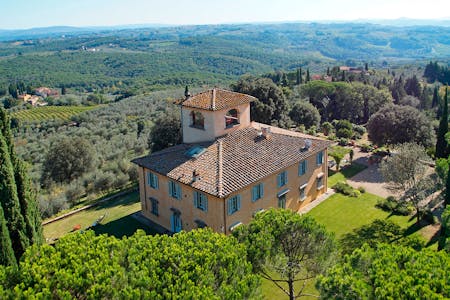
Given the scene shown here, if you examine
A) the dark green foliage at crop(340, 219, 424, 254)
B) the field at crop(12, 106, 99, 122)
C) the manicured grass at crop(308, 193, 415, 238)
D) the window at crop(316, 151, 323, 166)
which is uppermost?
the window at crop(316, 151, 323, 166)

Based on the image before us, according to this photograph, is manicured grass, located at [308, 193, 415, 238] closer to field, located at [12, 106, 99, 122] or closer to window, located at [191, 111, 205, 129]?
window, located at [191, 111, 205, 129]

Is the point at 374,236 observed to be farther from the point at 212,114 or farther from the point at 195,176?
the point at 212,114

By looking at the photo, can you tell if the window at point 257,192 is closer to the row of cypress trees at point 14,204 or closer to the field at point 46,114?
the row of cypress trees at point 14,204

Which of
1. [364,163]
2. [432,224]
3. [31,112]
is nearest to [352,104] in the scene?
[364,163]

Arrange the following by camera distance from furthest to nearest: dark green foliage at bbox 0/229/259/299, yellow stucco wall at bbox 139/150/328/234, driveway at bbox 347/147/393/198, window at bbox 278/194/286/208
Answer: driveway at bbox 347/147/393/198 < window at bbox 278/194/286/208 < yellow stucco wall at bbox 139/150/328/234 < dark green foliage at bbox 0/229/259/299

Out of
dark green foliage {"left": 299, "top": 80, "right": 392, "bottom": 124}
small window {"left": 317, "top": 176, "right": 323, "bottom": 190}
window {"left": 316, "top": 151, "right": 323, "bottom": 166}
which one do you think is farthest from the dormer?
dark green foliage {"left": 299, "top": 80, "right": 392, "bottom": 124}

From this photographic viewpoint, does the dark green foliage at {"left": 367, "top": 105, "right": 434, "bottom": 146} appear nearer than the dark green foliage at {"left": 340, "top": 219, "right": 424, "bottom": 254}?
No

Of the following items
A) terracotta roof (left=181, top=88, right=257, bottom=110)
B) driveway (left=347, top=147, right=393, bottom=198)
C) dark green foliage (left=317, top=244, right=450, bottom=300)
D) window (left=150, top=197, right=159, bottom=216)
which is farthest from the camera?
driveway (left=347, top=147, right=393, bottom=198)

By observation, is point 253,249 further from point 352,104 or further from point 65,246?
point 352,104
